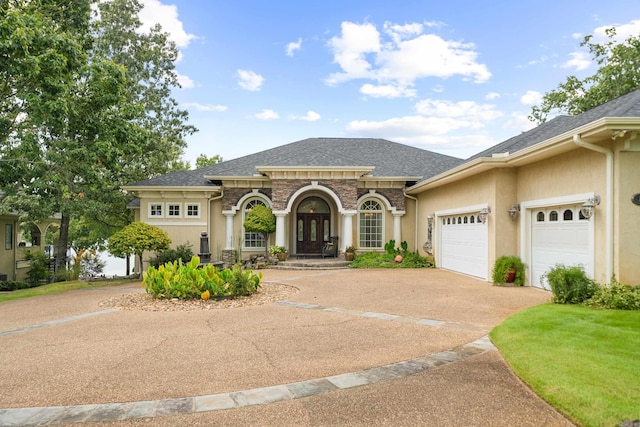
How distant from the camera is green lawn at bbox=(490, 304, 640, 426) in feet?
10.1

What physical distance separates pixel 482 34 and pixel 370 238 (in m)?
9.67

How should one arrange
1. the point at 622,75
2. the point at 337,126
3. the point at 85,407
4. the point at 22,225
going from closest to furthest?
1. the point at 85,407
2. the point at 22,225
3. the point at 622,75
4. the point at 337,126

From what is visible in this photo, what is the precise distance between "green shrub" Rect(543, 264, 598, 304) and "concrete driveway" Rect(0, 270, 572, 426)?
63 cm

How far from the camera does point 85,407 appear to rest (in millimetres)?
3326

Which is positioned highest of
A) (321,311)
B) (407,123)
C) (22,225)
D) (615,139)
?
(407,123)

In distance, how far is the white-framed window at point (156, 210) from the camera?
16688 mm

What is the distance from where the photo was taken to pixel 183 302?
26.8 ft

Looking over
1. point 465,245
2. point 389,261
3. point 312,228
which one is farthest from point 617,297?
point 312,228

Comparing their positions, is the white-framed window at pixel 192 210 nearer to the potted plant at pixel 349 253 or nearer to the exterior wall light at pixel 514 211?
the potted plant at pixel 349 253

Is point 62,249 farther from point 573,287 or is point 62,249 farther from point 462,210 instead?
point 573,287

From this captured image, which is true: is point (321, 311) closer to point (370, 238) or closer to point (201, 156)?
point (370, 238)

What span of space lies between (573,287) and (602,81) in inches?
789

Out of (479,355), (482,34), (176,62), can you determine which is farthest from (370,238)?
(176,62)

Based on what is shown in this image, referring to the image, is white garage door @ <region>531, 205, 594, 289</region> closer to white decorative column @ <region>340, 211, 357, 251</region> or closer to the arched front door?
white decorative column @ <region>340, 211, 357, 251</region>
